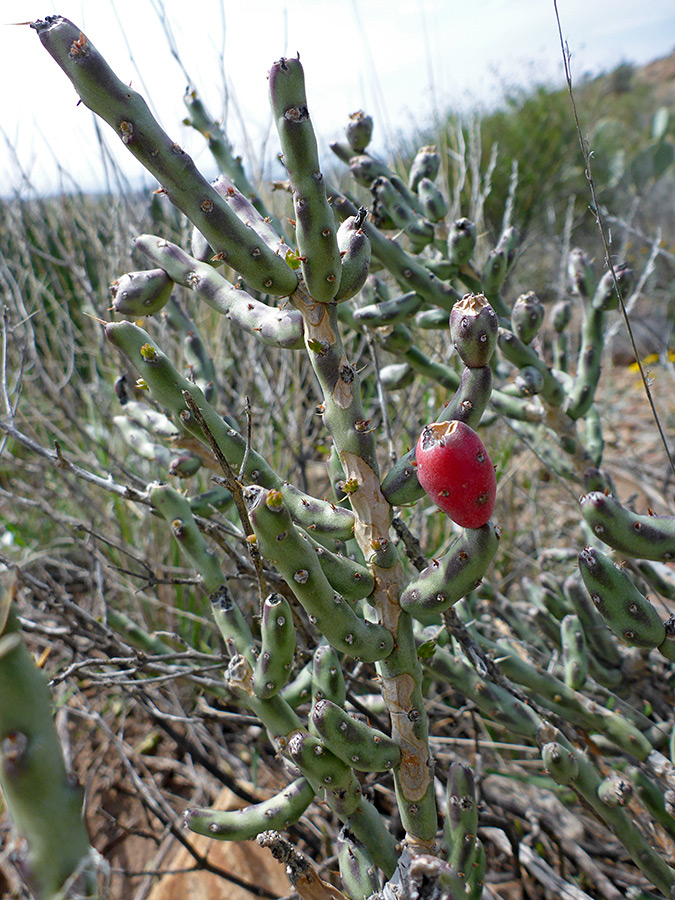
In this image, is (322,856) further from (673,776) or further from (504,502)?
(504,502)

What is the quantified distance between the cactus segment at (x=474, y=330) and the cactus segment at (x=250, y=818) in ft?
2.48

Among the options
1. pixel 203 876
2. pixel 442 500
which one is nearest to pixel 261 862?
pixel 203 876

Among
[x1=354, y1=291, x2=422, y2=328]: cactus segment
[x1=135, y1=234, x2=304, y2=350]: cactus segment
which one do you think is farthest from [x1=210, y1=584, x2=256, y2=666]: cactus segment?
→ [x1=354, y1=291, x2=422, y2=328]: cactus segment

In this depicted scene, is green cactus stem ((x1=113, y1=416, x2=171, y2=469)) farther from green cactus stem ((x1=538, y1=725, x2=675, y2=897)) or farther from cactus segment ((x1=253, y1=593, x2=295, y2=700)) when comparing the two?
green cactus stem ((x1=538, y1=725, x2=675, y2=897))

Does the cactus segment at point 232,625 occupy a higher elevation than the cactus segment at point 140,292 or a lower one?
lower

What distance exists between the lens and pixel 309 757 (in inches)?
38.2

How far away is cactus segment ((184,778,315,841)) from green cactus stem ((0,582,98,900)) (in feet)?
1.72

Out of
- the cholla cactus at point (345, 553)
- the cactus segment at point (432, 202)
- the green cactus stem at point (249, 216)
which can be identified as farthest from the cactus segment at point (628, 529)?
the cactus segment at point (432, 202)

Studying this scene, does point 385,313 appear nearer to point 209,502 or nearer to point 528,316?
point 528,316

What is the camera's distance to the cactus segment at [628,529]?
1058 millimetres

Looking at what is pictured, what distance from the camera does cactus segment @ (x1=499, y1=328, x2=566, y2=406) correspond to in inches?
66.2

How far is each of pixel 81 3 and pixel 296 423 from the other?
155 centimetres

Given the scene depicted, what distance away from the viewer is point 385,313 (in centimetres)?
160

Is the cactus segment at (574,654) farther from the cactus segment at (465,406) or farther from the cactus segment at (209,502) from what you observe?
the cactus segment at (209,502)
